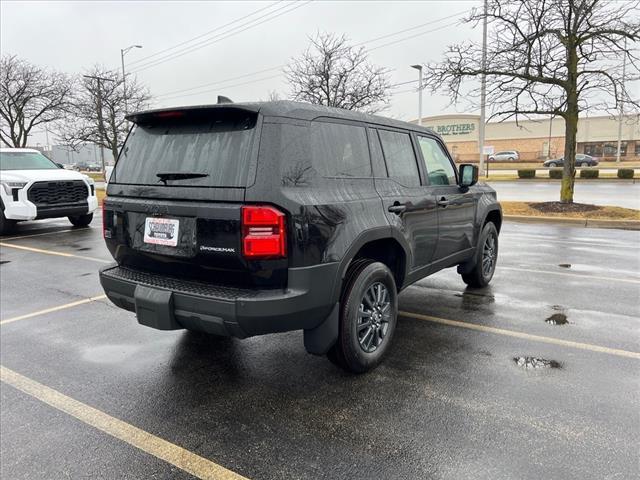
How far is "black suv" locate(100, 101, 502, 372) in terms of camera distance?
2.78 m

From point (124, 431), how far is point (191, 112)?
6.63 ft

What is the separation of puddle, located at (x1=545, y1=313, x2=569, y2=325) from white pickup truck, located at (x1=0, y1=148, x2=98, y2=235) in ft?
34.0

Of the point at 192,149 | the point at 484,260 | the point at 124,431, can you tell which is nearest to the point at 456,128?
the point at 484,260

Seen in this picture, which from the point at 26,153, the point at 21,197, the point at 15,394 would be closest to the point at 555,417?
the point at 15,394

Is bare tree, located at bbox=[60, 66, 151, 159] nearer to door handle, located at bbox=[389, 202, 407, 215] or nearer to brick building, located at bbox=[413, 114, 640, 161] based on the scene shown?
door handle, located at bbox=[389, 202, 407, 215]

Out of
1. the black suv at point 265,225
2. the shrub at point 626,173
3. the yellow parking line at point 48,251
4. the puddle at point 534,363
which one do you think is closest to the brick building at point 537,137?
the shrub at point 626,173

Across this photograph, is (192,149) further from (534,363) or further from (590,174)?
(590,174)

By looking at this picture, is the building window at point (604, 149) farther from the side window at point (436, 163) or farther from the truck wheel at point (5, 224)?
the truck wheel at point (5, 224)

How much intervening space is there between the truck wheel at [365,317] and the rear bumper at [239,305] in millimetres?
220

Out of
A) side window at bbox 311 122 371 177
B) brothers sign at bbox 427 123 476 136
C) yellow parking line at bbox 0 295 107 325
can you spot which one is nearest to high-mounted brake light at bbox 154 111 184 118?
side window at bbox 311 122 371 177

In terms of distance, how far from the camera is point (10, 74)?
26609 mm

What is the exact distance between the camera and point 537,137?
68.6 m

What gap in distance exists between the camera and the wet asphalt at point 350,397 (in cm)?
244

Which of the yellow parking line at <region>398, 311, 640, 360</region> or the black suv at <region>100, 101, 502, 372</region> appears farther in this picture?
the yellow parking line at <region>398, 311, 640, 360</region>
